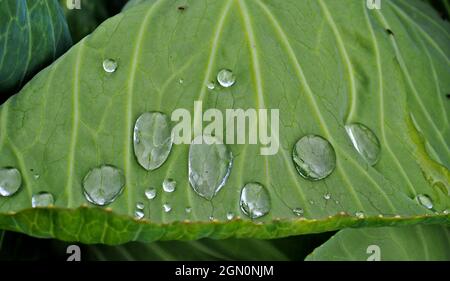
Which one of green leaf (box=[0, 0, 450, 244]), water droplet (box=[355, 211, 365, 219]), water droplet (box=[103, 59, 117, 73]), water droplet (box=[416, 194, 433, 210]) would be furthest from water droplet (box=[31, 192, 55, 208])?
water droplet (box=[416, 194, 433, 210])

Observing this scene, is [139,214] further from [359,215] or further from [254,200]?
[359,215]

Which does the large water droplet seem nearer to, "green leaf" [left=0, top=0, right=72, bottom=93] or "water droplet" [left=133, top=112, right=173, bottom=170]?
"water droplet" [left=133, top=112, right=173, bottom=170]

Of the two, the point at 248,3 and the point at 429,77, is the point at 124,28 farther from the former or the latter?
the point at 429,77

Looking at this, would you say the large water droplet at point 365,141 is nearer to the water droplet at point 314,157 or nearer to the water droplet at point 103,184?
the water droplet at point 314,157

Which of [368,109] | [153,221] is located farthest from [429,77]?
[153,221]

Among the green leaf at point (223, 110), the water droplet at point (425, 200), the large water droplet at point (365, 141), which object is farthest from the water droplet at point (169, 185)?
the water droplet at point (425, 200)

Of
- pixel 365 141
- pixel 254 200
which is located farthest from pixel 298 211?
pixel 365 141
